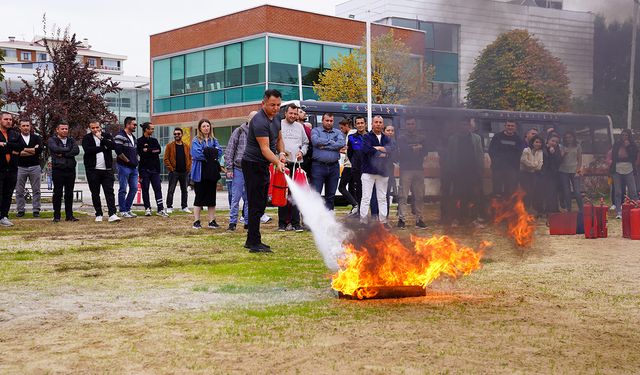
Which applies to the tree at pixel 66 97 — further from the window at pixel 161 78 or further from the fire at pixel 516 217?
the window at pixel 161 78

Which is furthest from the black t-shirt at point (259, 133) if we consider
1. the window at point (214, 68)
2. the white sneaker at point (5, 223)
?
the window at point (214, 68)

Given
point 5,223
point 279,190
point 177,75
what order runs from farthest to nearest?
point 177,75 → point 5,223 → point 279,190

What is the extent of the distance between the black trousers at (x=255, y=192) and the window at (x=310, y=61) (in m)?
30.2

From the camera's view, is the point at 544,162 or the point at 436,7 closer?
the point at 436,7

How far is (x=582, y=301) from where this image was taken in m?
6.58

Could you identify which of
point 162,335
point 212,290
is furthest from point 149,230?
point 162,335

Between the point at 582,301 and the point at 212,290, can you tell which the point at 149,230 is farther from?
the point at 582,301

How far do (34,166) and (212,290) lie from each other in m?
12.1

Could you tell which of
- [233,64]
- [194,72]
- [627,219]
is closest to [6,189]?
[627,219]

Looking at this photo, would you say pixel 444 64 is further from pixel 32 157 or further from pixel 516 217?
pixel 32 157

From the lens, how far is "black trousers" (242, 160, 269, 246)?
400 inches

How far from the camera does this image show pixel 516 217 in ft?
29.0

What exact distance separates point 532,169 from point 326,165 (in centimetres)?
510

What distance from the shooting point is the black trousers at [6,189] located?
1480cm
